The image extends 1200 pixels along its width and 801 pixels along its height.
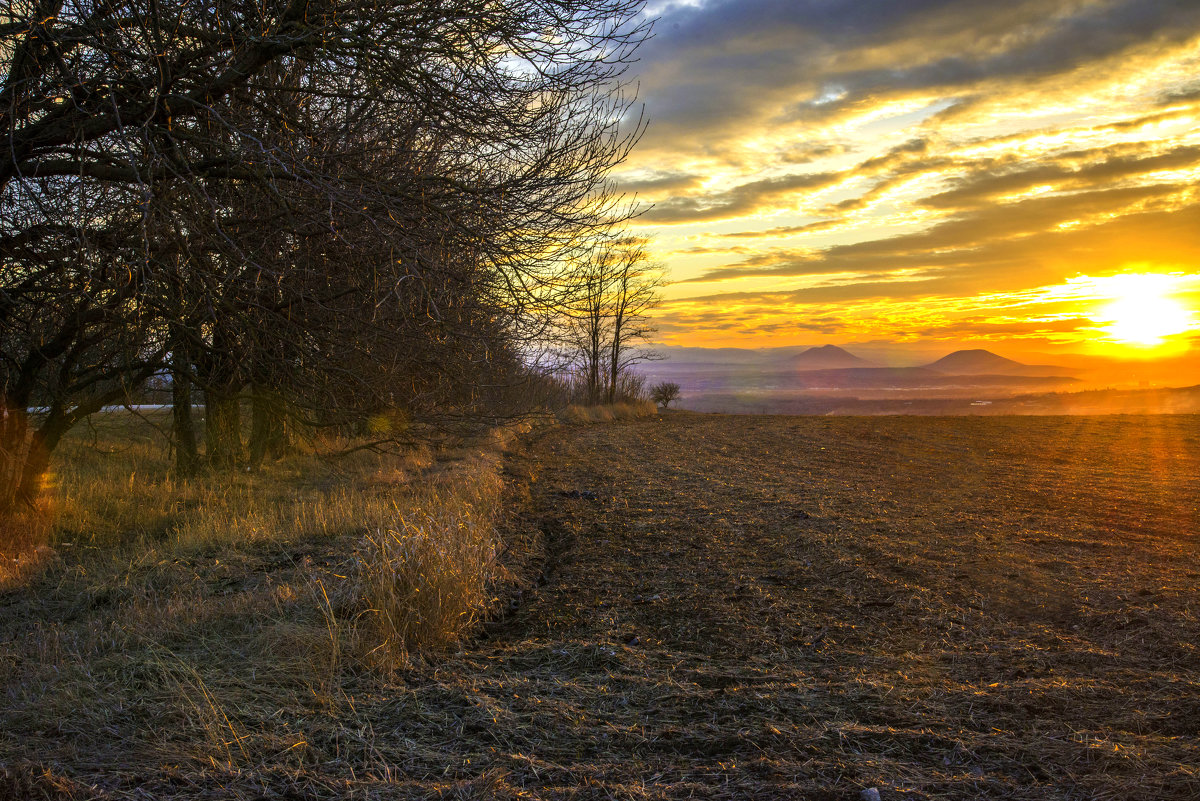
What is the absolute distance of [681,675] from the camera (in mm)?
3889

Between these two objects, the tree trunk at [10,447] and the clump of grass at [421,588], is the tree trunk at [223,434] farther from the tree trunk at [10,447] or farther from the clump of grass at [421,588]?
the clump of grass at [421,588]

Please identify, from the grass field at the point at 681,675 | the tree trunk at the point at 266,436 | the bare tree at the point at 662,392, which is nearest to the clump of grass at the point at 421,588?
the grass field at the point at 681,675

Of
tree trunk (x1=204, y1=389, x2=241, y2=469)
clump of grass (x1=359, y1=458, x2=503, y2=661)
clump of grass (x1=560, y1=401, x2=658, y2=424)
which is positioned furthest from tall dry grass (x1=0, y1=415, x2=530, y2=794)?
clump of grass (x1=560, y1=401, x2=658, y2=424)

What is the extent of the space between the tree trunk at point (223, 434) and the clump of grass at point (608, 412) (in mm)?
16950

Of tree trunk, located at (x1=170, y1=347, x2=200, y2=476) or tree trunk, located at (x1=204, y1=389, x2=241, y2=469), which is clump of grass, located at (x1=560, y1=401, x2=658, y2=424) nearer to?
tree trunk, located at (x1=204, y1=389, x2=241, y2=469)

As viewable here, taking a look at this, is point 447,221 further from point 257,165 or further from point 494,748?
point 494,748

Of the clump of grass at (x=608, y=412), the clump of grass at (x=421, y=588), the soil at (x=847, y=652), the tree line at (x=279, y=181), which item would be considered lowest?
the soil at (x=847, y=652)

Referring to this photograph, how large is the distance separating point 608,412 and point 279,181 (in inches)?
1035

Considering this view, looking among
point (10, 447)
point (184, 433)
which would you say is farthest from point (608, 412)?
point (10, 447)

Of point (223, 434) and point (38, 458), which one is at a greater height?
point (223, 434)

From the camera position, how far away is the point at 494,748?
3.02 m

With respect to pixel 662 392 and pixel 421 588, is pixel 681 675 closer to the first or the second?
pixel 421 588

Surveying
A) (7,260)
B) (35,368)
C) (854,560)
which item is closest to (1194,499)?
(854,560)

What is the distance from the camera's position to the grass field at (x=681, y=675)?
2.78 m
